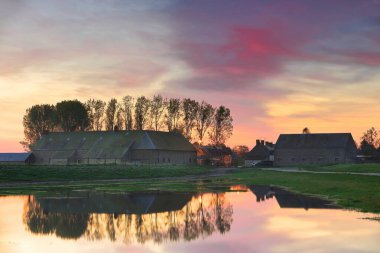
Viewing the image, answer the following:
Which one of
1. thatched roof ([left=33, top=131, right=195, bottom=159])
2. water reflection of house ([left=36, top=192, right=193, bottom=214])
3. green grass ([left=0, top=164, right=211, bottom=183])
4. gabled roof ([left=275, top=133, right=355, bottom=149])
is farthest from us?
gabled roof ([left=275, top=133, right=355, bottom=149])

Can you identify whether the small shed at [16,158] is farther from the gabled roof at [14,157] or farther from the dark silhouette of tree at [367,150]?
the dark silhouette of tree at [367,150]

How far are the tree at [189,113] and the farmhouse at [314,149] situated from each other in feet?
81.5

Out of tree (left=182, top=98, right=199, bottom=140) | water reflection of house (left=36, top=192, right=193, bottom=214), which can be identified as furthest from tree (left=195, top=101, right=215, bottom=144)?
water reflection of house (left=36, top=192, right=193, bottom=214)

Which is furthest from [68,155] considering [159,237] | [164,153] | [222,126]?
[159,237]

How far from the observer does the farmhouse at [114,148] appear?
114375 mm

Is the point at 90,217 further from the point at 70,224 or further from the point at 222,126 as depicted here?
the point at 222,126

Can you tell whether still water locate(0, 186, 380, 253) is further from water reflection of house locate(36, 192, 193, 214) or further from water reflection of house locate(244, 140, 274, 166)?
water reflection of house locate(244, 140, 274, 166)

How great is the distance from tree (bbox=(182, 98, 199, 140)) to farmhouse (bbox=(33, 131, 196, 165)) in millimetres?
17858

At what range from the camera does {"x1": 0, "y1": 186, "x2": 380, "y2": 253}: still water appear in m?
21.2

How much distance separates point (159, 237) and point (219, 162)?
114696 mm

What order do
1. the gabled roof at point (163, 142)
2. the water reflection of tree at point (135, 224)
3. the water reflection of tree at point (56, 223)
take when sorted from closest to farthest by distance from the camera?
the water reflection of tree at point (135, 224)
the water reflection of tree at point (56, 223)
the gabled roof at point (163, 142)

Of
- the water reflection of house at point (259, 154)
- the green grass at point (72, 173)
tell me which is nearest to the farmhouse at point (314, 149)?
the water reflection of house at point (259, 154)

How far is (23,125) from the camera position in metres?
156

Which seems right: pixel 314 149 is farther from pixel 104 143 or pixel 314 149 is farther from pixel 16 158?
pixel 16 158
